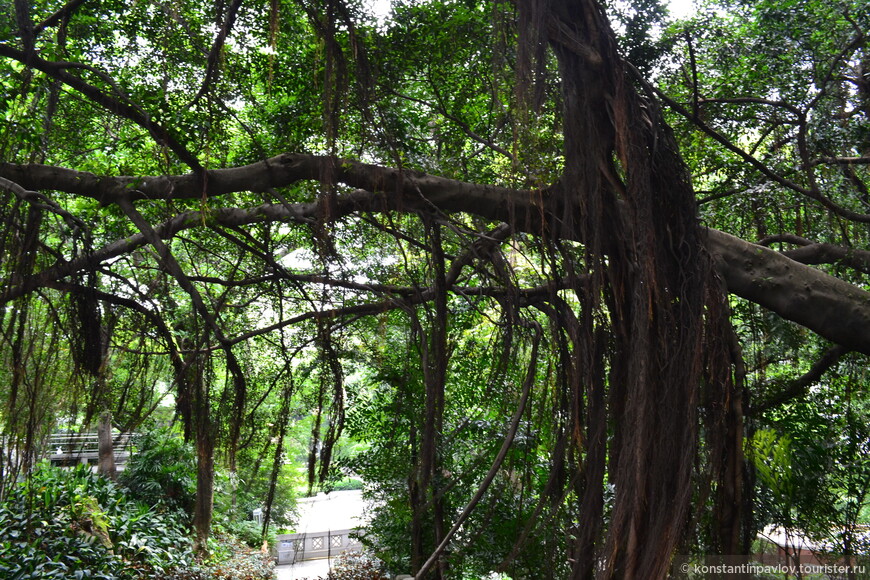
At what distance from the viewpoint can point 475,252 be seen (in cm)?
222

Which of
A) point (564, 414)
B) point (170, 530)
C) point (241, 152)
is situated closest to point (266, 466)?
point (170, 530)

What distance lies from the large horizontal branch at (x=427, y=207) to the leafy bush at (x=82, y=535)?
2969 millimetres

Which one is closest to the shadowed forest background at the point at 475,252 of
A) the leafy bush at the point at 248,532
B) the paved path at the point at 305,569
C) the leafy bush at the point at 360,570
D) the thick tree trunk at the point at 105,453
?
the leafy bush at the point at 360,570

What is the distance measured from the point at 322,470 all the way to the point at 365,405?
2711 mm

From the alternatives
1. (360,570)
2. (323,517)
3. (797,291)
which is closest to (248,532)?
(360,570)

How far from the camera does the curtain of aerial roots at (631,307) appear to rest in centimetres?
146

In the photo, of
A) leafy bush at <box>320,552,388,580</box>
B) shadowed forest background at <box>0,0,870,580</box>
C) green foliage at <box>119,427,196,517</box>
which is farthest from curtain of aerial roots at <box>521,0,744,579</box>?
green foliage at <box>119,427,196,517</box>

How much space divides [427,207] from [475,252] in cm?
29

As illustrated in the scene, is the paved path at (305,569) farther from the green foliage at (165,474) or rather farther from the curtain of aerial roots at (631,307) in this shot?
the curtain of aerial roots at (631,307)

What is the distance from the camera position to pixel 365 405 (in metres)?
5.34

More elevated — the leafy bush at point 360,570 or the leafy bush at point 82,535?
the leafy bush at point 82,535

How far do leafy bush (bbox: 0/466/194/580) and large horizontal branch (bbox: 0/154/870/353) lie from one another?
2.97 metres

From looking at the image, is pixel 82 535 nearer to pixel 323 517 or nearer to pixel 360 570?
pixel 360 570

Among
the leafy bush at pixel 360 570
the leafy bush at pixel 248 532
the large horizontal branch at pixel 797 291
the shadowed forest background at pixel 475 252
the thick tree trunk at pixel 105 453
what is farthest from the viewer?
the leafy bush at pixel 248 532
